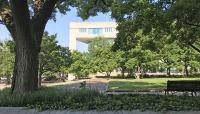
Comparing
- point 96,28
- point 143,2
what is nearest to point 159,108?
point 143,2

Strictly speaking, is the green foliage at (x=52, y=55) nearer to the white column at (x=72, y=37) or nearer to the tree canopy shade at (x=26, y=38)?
the tree canopy shade at (x=26, y=38)

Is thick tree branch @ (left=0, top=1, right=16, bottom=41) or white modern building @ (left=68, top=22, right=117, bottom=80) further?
white modern building @ (left=68, top=22, right=117, bottom=80)

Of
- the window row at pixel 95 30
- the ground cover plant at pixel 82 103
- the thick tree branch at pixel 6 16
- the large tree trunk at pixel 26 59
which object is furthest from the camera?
the window row at pixel 95 30

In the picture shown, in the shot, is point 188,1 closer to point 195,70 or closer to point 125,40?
point 125,40

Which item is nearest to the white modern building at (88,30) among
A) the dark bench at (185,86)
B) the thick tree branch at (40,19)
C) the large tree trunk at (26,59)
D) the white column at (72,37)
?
the white column at (72,37)

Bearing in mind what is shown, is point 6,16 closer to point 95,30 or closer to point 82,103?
point 82,103

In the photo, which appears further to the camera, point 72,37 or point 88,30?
point 88,30

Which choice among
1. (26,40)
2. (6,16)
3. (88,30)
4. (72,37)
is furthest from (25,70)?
(88,30)

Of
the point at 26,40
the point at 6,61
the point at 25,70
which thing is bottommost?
the point at 25,70

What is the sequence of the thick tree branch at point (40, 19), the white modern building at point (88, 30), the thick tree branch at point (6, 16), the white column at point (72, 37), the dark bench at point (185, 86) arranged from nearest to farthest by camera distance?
the thick tree branch at point (40, 19) < the thick tree branch at point (6, 16) < the dark bench at point (185, 86) < the white column at point (72, 37) < the white modern building at point (88, 30)

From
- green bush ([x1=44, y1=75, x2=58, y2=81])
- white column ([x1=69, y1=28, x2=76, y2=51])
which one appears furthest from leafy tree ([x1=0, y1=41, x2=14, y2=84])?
white column ([x1=69, y1=28, x2=76, y2=51])

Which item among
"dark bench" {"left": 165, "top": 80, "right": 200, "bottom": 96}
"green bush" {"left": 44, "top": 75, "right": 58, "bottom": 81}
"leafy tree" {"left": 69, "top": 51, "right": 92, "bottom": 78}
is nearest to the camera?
"dark bench" {"left": 165, "top": 80, "right": 200, "bottom": 96}

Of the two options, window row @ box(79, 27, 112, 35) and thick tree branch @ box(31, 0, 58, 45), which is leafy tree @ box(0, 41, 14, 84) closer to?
thick tree branch @ box(31, 0, 58, 45)

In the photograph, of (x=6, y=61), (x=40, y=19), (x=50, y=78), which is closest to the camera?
(x=40, y=19)
